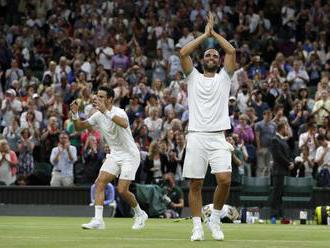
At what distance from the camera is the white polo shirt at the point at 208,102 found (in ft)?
44.7

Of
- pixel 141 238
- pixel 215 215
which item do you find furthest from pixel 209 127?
pixel 141 238

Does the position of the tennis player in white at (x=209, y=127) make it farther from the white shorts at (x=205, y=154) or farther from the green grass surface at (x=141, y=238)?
the green grass surface at (x=141, y=238)

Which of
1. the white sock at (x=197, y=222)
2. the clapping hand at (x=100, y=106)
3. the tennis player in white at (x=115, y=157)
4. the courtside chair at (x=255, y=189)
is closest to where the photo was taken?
the white sock at (x=197, y=222)

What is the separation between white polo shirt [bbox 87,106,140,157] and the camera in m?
17.2

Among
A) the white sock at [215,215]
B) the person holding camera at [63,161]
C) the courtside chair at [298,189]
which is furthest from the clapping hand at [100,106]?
the person holding camera at [63,161]

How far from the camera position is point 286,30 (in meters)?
33.0

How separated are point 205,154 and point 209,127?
13.8 inches

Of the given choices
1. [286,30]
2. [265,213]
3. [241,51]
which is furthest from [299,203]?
[286,30]

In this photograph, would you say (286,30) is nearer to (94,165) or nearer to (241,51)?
(241,51)

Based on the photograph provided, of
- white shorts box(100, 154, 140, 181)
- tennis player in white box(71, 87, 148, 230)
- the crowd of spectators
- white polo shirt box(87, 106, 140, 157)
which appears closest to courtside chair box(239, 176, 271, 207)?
the crowd of spectators

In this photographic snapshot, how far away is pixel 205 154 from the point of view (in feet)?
44.8

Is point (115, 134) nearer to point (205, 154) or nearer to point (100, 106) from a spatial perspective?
point (100, 106)

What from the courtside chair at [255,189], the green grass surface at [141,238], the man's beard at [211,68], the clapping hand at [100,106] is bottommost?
the green grass surface at [141,238]

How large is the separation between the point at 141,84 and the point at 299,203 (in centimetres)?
600
